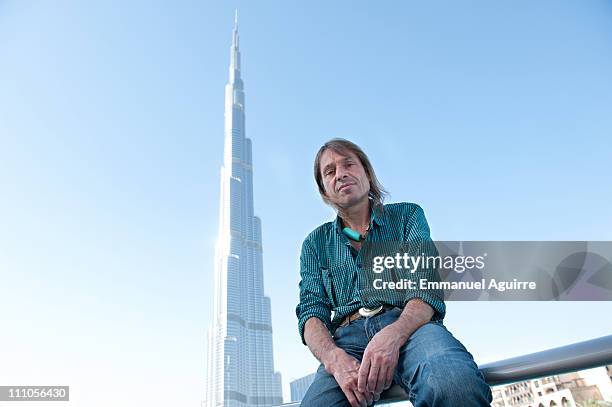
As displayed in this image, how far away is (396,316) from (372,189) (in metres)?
0.58

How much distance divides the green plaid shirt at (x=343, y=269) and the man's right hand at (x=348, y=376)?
0.20 m

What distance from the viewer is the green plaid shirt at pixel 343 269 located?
1.30 meters

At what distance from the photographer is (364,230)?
1.55 meters

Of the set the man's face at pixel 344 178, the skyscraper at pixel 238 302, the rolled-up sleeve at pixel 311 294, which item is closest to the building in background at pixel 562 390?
the rolled-up sleeve at pixel 311 294

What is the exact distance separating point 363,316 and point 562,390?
561 mm

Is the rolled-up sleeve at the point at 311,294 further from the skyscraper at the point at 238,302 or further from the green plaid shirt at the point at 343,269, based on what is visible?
the skyscraper at the point at 238,302

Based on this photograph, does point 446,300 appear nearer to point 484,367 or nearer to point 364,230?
point 484,367

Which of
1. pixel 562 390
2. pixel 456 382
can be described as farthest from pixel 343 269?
pixel 562 390

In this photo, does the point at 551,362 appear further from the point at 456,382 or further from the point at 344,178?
the point at 344,178

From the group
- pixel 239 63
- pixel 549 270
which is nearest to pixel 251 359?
pixel 239 63

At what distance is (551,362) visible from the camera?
0.93 metres

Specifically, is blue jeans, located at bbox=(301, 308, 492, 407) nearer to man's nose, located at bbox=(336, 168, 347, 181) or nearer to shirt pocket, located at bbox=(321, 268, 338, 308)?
shirt pocket, located at bbox=(321, 268, 338, 308)

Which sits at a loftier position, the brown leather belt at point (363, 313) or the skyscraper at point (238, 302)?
the skyscraper at point (238, 302)

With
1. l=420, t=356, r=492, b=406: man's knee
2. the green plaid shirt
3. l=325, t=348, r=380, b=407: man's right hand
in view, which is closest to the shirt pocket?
the green plaid shirt
